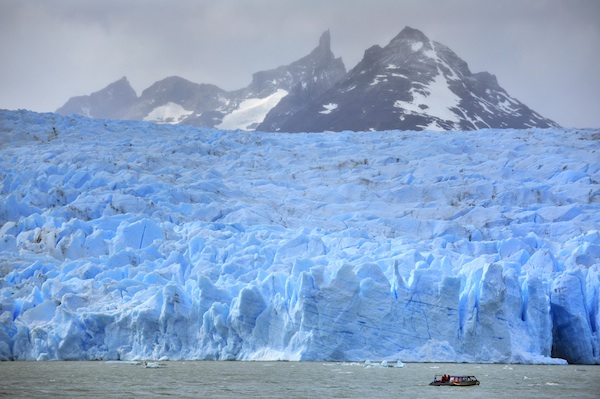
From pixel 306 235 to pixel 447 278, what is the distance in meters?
6.40

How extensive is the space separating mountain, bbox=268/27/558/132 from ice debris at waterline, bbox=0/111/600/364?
34068mm

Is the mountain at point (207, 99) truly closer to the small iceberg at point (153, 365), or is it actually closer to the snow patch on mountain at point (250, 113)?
the snow patch on mountain at point (250, 113)

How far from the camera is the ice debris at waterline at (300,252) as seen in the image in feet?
75.9

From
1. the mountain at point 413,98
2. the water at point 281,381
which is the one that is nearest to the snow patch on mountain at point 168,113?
the mountain at point 413,98

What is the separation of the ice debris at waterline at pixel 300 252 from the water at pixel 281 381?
0.89 meters

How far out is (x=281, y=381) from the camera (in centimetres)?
1969

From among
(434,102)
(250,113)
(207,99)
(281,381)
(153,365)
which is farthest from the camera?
(207,99)

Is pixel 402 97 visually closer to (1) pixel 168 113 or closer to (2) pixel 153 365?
(2) pixel 153 365

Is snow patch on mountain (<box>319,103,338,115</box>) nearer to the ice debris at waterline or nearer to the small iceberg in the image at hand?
the ice debris at waterline

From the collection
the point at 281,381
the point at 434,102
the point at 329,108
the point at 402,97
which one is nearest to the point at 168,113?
the point at 329,108

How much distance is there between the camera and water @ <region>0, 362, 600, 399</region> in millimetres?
17422

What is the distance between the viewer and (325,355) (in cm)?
2300

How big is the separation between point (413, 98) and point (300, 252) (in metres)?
55.4

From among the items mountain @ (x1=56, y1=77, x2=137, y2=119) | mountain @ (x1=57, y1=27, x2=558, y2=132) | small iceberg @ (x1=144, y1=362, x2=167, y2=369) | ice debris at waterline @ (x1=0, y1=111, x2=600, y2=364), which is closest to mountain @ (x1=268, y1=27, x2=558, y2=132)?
mountain @ (x1=57, y1=27, x2=558, y2=132)
